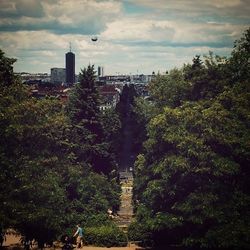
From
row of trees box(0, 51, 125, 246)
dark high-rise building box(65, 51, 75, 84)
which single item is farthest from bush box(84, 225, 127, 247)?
dark high-rise building box(65, 51, 75, 84)

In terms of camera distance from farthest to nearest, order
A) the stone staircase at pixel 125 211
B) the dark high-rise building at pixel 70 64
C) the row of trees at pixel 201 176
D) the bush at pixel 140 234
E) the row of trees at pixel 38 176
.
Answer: the dark high-rise building at pixel 70 64 → the stone staircase at pixel 125 211 → the bush at pixel 140 234 → the row of trees at pixel 201 176 → the row of trees at pixel 38 176

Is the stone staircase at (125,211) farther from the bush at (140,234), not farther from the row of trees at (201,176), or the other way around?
the row of trees at (201,176)

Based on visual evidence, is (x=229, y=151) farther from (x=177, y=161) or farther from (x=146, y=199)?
(x=146, y=199)

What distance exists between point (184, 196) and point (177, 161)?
1.88 meters

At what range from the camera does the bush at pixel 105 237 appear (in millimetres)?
21641

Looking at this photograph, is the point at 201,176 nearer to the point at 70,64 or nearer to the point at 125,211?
the point at 125,211

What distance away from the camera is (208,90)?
23422mm

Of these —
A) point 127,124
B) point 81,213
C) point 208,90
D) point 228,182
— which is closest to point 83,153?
point 81,213

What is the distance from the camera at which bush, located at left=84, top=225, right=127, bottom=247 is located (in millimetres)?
21641

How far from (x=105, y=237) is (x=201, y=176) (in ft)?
17.7

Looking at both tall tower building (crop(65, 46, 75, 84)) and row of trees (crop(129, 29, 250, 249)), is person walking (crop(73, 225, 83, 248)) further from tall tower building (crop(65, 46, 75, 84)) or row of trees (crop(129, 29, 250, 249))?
tall tower building (crop(65, 46, 75, 84))

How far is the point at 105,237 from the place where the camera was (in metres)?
21.7

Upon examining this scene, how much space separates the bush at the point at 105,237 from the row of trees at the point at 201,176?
75cm

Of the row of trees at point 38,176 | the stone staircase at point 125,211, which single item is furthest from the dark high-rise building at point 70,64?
the row of trees at point 38,176
